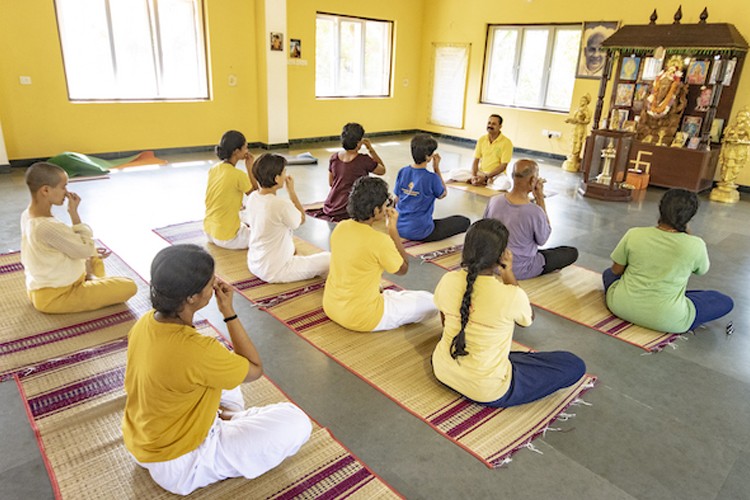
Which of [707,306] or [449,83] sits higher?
[449,83]

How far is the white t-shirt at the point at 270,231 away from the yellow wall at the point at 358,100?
6.20 metres

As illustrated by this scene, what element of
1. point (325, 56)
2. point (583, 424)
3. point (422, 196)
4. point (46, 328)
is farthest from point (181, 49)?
point (583, 424)

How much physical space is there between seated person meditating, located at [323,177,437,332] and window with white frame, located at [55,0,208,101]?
239 inches

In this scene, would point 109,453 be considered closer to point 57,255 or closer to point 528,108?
point 57,255

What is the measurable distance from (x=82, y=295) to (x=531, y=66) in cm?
840

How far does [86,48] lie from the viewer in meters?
7.05

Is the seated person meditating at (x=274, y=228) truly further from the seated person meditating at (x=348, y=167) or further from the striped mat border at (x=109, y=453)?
the seated person meditating at (x=348, y=167)

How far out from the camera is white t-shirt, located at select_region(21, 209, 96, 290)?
2.80m

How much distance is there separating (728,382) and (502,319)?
150cm

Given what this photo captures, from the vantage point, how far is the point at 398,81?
10.8 m

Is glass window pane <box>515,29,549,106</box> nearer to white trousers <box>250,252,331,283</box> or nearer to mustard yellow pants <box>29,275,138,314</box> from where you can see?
white trousers <box>250,252,331,283</box>

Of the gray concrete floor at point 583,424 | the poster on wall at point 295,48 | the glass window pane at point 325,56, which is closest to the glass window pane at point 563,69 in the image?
the glass window pane at point 325,56

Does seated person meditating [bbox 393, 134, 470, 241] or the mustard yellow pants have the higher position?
seated person meditating [bbox 393, 134, 470, 241]

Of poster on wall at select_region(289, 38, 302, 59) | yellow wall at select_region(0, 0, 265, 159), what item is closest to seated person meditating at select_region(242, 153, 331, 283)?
yellow wall at select_region(0, 0, 265, 159)
